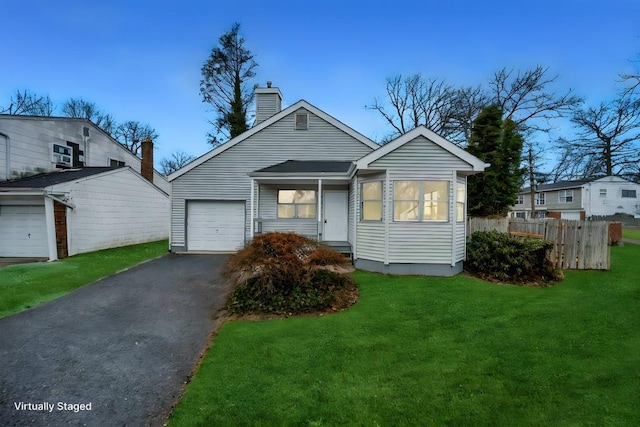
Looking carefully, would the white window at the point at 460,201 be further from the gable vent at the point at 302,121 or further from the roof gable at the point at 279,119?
the gable vent at the point at 302,121

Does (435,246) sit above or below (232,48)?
below

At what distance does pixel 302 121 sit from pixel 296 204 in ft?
12.4

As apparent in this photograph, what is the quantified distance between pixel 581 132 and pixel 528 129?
13816 mm

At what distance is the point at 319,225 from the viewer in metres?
11.2

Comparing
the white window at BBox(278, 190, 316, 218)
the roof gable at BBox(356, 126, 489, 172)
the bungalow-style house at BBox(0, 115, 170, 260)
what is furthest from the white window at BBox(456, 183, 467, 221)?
the bungalow-style house at BBox(0, 115, 170, 260)

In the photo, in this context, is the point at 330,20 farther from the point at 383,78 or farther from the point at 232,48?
the point at 383,78

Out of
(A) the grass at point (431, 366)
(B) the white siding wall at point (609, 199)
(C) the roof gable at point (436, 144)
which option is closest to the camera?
(A) the grass at point (431, 366)

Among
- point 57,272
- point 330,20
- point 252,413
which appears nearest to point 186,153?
point 330,20

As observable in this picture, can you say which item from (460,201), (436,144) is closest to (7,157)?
(436,144)

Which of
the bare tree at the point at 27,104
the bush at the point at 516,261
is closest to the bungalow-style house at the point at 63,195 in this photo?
the bush at the point at 516,261

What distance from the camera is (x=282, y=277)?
6.62 meters

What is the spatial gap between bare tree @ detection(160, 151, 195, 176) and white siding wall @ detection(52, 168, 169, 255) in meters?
32.7

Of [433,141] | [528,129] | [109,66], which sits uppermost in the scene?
[109,66]

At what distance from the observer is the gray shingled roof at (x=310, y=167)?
11305 millimetres
